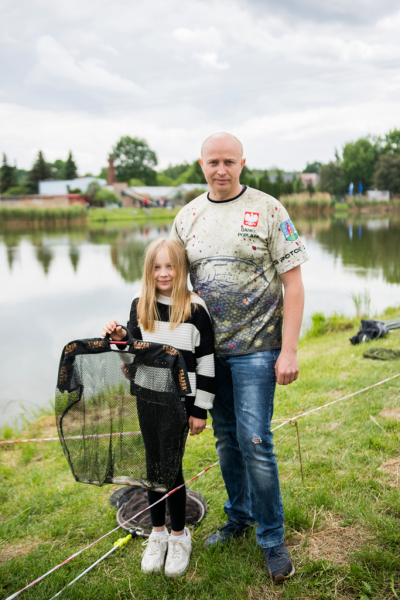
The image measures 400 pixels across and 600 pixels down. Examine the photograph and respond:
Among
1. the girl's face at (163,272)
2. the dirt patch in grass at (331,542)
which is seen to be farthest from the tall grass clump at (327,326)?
the girl's face at (163,272)

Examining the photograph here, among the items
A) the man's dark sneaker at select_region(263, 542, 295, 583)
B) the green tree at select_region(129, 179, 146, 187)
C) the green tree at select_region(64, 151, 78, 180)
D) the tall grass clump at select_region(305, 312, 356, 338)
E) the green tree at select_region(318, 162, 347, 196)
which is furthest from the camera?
the green tree at select_region(129, 179, 146, 187)

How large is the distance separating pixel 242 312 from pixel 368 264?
51.5ft

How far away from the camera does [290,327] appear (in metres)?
2.26

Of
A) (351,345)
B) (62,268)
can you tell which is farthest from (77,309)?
(351,345)

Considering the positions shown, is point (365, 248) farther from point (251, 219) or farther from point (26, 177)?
point (26, 177)

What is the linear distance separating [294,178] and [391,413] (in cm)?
7859

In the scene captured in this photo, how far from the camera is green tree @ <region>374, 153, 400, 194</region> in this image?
59688mm

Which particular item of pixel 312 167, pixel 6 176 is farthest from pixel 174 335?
pixel 312 167

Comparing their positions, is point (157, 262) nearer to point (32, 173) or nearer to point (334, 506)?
point (334, 506)

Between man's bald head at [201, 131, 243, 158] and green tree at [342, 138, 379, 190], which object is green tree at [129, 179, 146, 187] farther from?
man's bald head at [201, 131, 243, 158]

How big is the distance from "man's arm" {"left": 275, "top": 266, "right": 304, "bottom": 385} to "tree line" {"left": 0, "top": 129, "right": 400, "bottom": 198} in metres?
40.4

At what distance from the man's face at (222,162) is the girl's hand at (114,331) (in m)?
0.84

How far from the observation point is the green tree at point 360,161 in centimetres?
7101

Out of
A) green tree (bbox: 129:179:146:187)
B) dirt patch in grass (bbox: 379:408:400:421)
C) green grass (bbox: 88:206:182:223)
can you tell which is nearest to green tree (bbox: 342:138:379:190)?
green grass (bbox: 88:206:182:223)
